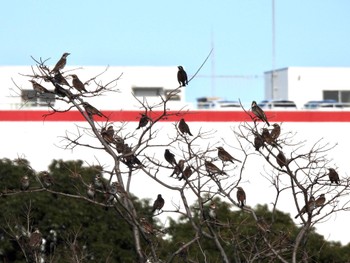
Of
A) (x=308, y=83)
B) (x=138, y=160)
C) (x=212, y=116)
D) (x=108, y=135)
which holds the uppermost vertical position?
(x=108, y=135)

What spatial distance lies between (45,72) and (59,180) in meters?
13.0

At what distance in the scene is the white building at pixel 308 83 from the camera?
40.3 meters

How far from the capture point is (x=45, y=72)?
9531 mm

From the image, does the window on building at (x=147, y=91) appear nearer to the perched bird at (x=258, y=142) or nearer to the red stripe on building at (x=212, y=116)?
the red stripe on building at (x=212, y=116)

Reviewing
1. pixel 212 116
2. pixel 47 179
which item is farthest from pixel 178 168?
pixel 212 116

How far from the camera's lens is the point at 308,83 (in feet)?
134

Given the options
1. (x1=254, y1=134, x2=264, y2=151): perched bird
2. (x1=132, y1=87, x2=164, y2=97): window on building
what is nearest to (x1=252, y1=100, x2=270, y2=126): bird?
(x1=254, y1=134, x2=264, y2=151): perched bird

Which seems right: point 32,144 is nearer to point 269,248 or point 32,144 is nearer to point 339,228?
point 339,228

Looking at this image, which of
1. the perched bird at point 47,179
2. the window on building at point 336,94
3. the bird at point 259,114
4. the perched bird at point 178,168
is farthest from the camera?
the window on building at point 336,94

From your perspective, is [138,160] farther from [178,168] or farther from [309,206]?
[309,206]

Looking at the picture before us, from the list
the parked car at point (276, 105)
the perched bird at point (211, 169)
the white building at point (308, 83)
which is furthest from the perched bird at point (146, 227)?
the white building at point (308, 83)

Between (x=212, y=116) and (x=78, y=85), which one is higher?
(x=78, y=85)

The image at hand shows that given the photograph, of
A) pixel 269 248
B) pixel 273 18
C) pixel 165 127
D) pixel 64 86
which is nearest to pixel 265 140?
pixel 269 248

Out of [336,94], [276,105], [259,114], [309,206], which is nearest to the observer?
[309,206]
